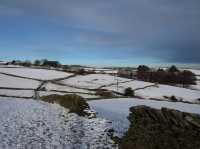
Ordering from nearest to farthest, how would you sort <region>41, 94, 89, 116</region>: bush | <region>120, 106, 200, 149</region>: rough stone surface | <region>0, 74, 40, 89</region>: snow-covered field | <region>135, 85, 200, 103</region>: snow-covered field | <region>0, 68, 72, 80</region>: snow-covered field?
<region>120, 106, 200, 149</region>: rough stone surface → <region>41, 94, 89, 116</region>: bush → <region>0, 74, 40, 89</region>: snow-covered field → <region>135, 85, 200, 103</region>: snow-covered field → <region>0, 68, 72, 80</region>: snow-covered field

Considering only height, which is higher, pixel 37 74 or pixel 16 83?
pixel 37 74

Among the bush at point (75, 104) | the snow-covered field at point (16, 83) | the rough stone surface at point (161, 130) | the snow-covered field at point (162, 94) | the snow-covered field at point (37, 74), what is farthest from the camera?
the snow-covered field at point (37, 74)

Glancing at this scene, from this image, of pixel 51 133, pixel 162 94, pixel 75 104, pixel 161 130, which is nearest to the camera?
pixel 51 133

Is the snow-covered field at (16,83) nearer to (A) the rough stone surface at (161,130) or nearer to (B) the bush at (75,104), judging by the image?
(B) the bush at (75,104)

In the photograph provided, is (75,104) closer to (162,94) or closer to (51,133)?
(51,133)

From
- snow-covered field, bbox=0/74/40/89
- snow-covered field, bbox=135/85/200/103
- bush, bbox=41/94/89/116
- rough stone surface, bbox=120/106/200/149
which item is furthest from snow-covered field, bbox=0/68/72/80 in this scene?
rough stone surface, bbox=120/106/200/149

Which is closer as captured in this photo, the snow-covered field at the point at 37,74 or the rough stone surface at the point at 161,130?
the rough stone surface at the point at 161,130

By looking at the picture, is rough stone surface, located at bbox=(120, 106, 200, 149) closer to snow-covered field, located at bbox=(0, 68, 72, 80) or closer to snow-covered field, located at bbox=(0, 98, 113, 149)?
snow-covered field, located at bbox=(0, 98, 113, 149)

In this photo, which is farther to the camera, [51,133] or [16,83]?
[16,83]

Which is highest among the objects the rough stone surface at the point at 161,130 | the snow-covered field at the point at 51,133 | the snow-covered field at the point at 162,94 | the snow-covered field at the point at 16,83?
the rough stone surface at the point at 161,130

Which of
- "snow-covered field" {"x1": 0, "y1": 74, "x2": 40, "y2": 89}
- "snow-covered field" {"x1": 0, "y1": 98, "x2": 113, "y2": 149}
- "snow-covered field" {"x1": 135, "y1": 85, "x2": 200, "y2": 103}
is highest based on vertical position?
"snow-covered field" {"x1": 0, "y1": 98, "x2": 113, "y2": 149}

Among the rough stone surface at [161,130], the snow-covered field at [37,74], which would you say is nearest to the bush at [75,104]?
the rough stone surface at [161,130]

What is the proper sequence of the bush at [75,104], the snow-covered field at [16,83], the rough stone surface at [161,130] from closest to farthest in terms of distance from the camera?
the rough stone surface at [161,130], the bush at [75,104], the snow-covered field at [16,83]

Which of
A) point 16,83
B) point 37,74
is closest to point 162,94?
point 16,83
